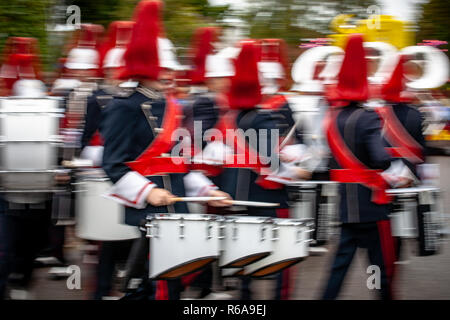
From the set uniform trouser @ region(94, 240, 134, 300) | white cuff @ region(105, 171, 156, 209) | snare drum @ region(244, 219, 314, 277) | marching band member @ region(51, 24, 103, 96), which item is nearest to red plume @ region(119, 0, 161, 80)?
white cuff @ region(105, 171, 156, 209)

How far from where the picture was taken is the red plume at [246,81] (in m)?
5.57

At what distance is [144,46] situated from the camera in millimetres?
4816

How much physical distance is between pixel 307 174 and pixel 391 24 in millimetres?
3132

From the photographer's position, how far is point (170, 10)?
601 inches

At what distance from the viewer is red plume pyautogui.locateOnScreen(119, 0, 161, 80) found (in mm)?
4828

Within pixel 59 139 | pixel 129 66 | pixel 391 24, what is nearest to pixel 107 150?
pixel 129 66

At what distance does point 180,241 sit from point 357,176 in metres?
1.79

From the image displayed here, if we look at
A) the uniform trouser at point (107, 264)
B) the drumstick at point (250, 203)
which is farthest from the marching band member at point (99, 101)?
the drumstick at point (250, 203)

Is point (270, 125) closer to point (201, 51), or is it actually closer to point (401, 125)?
point (401, 125)

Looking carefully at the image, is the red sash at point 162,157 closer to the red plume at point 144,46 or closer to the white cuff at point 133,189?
the white cuff at point 133,189

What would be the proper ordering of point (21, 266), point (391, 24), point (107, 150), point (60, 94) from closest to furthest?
point (107, 150) → point (21, 266) → point (60, 94) → point (391, 24)

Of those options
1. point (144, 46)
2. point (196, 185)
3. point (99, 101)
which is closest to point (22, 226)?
point (99, 101)

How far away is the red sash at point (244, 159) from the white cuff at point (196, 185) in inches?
15.4

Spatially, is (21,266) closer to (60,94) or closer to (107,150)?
(60,94)
